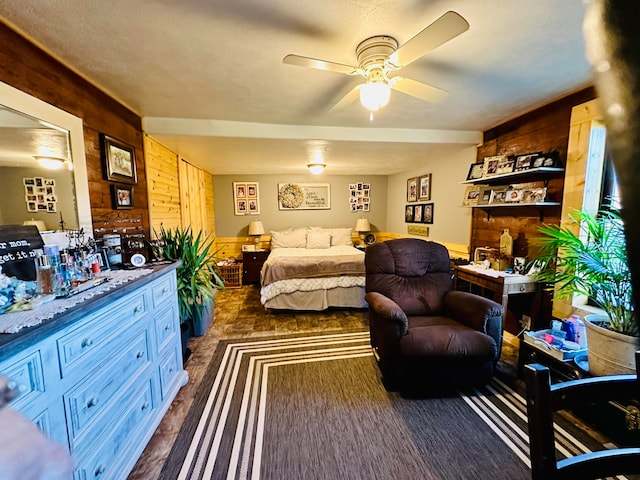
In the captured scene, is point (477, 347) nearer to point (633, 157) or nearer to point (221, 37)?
point (633, 157)

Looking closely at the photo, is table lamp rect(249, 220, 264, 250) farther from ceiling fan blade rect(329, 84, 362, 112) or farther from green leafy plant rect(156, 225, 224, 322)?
ceiling fan blade rect(329, 84, 362, 112)

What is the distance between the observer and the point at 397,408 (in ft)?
6.00

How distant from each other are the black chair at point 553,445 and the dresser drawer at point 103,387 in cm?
157

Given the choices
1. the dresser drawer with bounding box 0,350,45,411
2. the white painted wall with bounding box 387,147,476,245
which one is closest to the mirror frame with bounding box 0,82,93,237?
the dresser drawer with bounding box 0,350,45,411

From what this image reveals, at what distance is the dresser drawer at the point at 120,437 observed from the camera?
118cm

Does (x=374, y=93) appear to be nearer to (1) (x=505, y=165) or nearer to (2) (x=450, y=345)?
(2) (x=450, y=345)

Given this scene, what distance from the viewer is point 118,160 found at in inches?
84.0

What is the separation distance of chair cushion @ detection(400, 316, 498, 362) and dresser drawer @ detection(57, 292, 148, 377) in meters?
1.60

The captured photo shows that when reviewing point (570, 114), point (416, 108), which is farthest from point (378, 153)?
point (570, 114)

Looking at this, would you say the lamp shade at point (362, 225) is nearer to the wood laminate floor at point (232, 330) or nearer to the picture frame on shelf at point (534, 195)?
the wood laminate floor at point (232, 330)

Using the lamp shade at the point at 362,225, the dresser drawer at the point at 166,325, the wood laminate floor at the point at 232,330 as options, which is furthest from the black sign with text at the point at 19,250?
the lamp shade at the point at 362,225

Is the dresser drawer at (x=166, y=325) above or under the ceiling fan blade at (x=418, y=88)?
under

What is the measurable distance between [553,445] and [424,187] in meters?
3.91

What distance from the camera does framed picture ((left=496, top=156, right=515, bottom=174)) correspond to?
2527 mm
